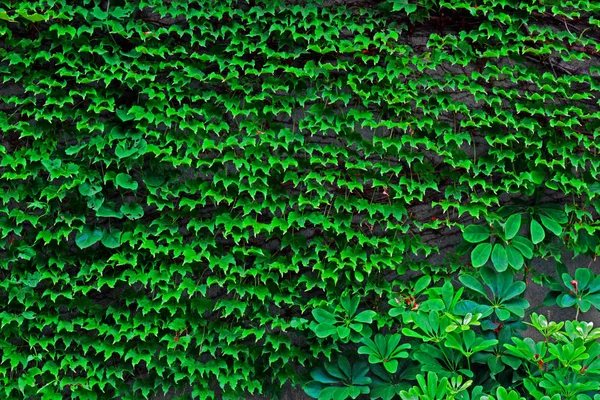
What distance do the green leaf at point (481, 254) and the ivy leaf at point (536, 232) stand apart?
0.67ft

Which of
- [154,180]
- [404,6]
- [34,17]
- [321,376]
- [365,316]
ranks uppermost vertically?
Result: [404,6]

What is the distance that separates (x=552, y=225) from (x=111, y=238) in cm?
190

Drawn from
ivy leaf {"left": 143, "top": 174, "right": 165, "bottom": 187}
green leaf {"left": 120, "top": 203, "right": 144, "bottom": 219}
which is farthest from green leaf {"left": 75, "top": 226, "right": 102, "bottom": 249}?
ivy leaf {"left": 143, "top": 174, "right": 165, "bottom": 187}

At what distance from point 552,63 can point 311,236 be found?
1.38 meters

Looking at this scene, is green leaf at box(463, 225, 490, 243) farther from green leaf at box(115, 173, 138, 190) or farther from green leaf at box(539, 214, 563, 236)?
green leaf at box(115, 173, 138, 190)

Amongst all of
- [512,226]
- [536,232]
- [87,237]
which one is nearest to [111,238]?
[87,237]

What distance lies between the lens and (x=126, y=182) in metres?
2.68

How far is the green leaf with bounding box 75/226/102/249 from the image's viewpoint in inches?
106

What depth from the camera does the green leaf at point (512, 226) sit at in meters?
2.79

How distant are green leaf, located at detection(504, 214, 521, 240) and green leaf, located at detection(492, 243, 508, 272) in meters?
0.07

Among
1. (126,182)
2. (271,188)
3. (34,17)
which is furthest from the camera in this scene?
(271,188)

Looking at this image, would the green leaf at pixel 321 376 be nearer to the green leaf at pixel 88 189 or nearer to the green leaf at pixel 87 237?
the green leaf at pixel 87 237

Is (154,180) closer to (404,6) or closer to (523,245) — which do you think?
(404,6)

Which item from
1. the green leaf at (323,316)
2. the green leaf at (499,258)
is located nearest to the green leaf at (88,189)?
the green leaf at (323,316)
